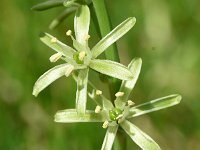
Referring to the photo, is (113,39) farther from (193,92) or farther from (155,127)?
(193,92)

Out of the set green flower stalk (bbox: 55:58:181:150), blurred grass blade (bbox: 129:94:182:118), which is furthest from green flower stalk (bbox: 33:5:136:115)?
blurred grass blade (bbox: 129:94:182:118)

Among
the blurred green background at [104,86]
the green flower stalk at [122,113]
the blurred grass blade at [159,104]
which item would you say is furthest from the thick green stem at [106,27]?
the blurred green background at [104,86]

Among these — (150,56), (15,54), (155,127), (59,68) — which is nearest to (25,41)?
(15,54)

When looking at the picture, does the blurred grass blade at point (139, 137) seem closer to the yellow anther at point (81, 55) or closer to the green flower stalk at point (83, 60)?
the green flower stalk at point (83, 60)

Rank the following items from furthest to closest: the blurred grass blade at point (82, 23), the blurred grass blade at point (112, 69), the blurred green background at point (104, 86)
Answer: the blurred green background at point (104, 86) → the blurred grass blade at point (82, 23) → the blurred grass blade at point (112, 69)

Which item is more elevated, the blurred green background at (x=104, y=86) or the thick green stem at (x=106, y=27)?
the blurred green background at (x=104, y=86)
